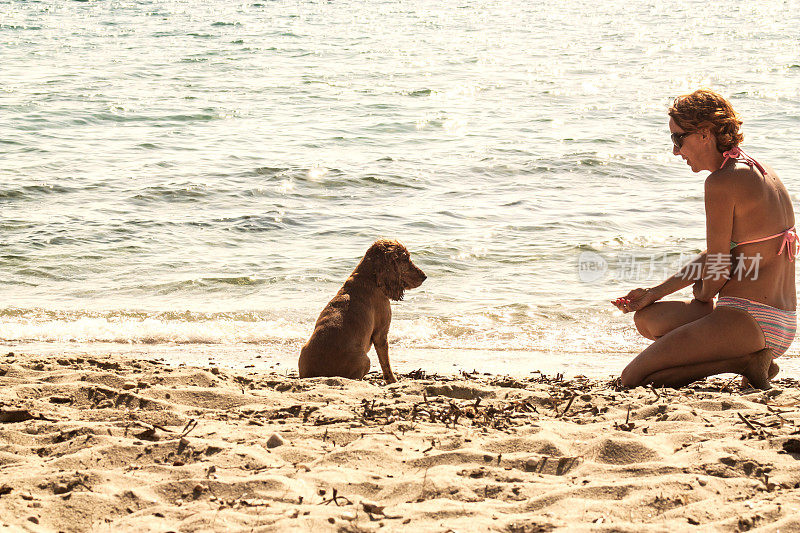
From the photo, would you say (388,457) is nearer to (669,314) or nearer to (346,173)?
(669,314)

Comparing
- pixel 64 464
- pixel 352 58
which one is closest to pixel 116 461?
pixel 64 464

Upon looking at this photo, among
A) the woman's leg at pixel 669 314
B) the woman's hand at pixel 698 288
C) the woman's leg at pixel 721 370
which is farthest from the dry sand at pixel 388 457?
the woman's hand at pixel 698 288

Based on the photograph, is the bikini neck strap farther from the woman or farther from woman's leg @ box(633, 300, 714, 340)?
woman's leg @ box(633, 300, 714, 340)

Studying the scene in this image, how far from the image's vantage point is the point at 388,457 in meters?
3.88

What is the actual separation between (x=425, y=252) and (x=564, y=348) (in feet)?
9.87

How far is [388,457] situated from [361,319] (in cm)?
220

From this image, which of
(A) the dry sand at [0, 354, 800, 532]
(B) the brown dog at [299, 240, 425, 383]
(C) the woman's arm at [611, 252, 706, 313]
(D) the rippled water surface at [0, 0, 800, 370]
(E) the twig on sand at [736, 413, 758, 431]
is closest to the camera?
(A) the dry sand at [0, 354, 800, 532]

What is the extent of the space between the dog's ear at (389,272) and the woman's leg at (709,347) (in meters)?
1.78

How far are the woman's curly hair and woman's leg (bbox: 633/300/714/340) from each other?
3.29 feet

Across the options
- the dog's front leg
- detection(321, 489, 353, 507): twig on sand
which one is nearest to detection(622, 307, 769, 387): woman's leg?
the dog's front leg

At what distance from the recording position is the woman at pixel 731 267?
17.0 ft

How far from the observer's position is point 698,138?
209 inches

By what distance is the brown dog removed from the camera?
5871mm

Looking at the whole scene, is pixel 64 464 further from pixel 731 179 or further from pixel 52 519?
pixel 731 179
